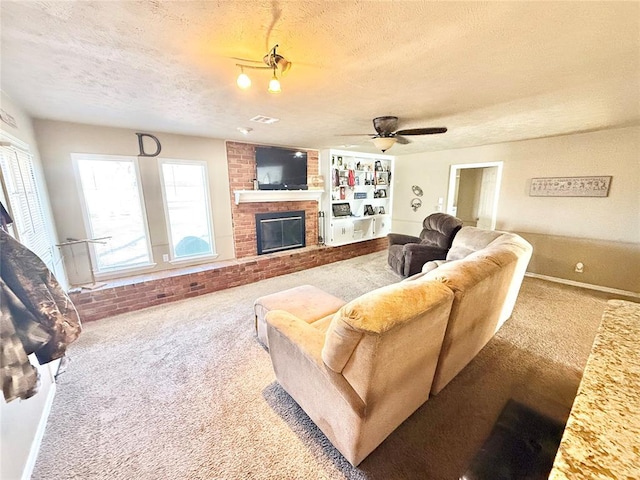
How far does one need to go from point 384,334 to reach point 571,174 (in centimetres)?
457

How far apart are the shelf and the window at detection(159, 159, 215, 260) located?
1.79ft

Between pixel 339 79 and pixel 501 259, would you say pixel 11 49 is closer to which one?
pixel 339 79

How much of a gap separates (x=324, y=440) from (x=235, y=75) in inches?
99.0

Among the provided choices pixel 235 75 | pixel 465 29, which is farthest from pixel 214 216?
pixel 465 29

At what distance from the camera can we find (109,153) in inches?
126

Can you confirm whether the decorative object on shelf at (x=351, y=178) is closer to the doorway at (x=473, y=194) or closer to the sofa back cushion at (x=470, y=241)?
the doorway at (x=473, y=194)

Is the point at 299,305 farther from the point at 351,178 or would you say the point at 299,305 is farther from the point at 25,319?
the point at 351,178

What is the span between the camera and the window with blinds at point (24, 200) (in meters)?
1.83

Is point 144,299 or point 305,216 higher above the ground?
point 305,216

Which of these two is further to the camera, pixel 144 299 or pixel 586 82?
pixel 144 299

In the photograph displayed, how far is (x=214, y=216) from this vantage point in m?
4.07

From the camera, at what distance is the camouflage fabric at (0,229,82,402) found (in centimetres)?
104

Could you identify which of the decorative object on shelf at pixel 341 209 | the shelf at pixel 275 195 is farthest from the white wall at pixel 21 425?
the decorative object on shelf at pixel 341 209

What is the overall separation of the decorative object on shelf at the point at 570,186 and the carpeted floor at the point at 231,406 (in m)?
1.80
